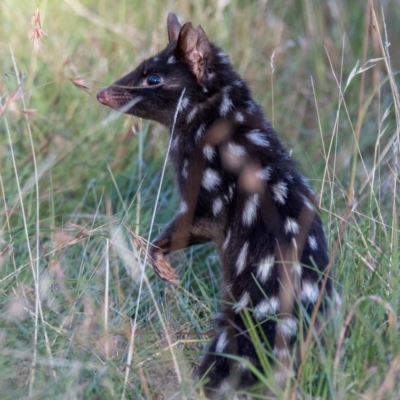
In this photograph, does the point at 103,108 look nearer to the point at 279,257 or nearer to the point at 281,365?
the point at 279,257

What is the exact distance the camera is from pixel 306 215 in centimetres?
333

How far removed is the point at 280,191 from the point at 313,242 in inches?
10.2

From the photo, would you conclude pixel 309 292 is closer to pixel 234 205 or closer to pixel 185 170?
pixel 234 205

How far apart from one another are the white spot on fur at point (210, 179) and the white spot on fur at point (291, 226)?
403mm

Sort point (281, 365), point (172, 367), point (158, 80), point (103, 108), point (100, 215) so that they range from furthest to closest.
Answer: point (103, 108)
point (100, 215)
point (158, 80)
point (172, 367)
point (281, 365)

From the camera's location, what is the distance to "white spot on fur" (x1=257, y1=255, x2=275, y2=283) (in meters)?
3.19

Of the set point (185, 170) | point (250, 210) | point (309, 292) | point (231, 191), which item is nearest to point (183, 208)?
point (185, 170)

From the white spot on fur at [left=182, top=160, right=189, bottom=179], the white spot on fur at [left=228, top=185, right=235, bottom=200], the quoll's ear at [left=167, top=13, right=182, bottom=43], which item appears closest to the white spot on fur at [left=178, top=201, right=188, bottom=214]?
the white spot on fur at [left=182, top=160, right=189, bottom=179]

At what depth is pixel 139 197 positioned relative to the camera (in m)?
4.09

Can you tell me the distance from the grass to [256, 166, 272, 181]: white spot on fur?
0.36 m

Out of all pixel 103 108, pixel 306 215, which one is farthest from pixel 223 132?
pixel 103 108

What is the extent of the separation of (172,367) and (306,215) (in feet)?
2.54

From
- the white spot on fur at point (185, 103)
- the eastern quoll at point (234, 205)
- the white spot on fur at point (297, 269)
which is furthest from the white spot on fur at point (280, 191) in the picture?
the white spot on fur at point (185, 103)

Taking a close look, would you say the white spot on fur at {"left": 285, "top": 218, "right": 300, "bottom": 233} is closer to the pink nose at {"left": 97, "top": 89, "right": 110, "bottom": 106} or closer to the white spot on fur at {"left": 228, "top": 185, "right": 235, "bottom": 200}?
the white spot on fur at {"left": 228, "top": 185, "right": 235, "bottom": 200}
